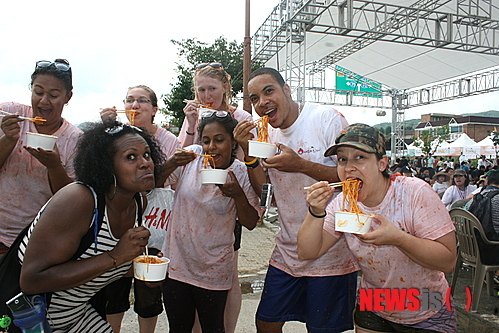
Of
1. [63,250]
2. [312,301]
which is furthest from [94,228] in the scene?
[312,301]

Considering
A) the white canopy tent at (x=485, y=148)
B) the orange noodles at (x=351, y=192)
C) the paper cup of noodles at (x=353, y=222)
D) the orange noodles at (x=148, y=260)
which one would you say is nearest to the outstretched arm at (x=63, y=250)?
the orange noodles at (x=148, y=260)

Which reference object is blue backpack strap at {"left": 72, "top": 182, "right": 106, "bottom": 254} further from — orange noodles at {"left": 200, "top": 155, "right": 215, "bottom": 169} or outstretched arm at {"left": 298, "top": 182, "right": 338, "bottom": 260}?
outstretched arm at {"left": 298, "top": 182, "right": 338, "bottom": 260}

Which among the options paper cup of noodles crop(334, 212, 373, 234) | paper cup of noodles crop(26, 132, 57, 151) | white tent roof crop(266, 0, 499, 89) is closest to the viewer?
paper cup of noodles crop(334, 212, 373, 234)

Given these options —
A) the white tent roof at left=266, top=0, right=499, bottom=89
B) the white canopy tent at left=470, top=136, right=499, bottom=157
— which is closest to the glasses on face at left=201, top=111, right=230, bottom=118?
the white tent roof at left=266, top=0, right=499, bottom=89

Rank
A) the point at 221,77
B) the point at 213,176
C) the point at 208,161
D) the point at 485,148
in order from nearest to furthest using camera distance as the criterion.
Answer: the point at 213,176 → the point at 208,161 → the point at 221,77 → the point at 485,148

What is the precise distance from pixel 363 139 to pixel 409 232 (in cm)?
64

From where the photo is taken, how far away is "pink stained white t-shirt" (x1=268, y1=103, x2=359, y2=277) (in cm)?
262

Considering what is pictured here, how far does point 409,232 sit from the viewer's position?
2184mm

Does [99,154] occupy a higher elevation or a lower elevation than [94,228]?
higher

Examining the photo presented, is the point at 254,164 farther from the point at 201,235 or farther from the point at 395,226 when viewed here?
the point at 395,226

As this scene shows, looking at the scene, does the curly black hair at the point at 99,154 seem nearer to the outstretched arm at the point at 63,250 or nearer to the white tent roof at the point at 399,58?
the outstretched arm at the point at 63,250

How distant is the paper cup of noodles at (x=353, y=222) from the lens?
1896 millimetres

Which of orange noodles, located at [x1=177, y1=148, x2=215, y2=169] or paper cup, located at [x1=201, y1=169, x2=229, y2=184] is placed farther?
orange noodles, located at [x1=177, y1=148, x2=215, y2=169]

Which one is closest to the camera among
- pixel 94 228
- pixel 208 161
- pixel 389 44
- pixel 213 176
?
pixel 94 228
